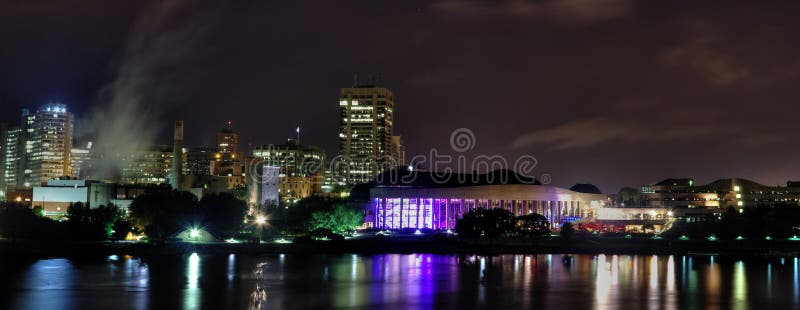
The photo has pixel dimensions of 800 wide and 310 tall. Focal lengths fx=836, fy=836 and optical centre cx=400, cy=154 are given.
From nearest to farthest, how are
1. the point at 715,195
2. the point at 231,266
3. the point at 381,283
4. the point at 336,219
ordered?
the point at 381,283 → the point at 231,266 → the point at 336,219 → the point at 715,195

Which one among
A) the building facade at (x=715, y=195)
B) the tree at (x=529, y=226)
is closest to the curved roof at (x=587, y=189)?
the building facade at (x=715, y=195)

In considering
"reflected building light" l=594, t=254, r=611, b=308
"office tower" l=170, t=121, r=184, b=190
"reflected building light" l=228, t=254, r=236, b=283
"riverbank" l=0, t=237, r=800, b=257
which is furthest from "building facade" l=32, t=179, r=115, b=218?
"reflected building light" l=594, t=254, r=611, b=308

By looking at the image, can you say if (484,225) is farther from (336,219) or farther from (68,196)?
(68,196)

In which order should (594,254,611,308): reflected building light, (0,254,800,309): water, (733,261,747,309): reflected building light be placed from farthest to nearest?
(733,261,747,309): reflected building light
(594,254,611,308): reflected building light
(0,254,800,309): water

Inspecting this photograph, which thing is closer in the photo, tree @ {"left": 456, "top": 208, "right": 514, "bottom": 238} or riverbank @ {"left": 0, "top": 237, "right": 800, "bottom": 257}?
riverbank @ {"left": 0, "top": 237, "right": 800, "bottom": 257}

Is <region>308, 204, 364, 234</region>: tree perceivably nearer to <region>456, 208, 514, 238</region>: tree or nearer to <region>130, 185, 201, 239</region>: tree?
<region>456, 208, 514, 238</region>: tree

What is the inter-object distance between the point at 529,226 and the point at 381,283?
56367 mm

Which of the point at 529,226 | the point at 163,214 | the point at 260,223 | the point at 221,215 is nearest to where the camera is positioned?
the point at 163,214

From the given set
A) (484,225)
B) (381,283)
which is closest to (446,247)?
(484,225)

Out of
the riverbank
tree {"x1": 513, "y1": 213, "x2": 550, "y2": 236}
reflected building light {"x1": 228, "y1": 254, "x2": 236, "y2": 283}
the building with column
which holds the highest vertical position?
the building with column

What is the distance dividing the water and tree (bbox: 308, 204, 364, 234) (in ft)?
85.3

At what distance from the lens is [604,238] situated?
107000 millimetres

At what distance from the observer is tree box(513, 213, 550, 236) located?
108250 millimetres

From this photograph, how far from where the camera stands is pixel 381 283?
2211 inches
